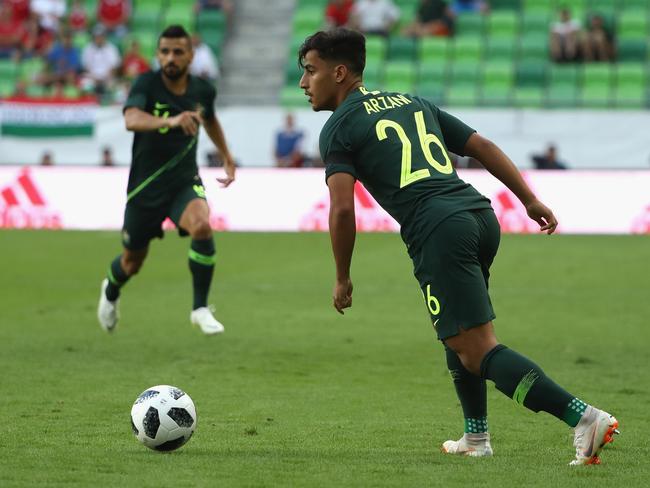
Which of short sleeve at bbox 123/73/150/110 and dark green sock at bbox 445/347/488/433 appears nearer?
dark green sock at bbox 445/347/488/433

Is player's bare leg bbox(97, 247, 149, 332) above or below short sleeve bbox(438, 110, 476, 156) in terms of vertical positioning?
below

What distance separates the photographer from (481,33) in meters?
28.4

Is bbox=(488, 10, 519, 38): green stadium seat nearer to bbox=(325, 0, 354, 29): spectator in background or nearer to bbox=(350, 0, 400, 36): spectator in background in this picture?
bbox=(350, 0, 400, 36): spectator in background

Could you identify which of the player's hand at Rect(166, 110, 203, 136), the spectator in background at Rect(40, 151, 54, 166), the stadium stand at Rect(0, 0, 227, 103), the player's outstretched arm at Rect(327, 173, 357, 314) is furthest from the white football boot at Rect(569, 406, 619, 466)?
the stadium stand at Rect(0, 0, 227, 103)

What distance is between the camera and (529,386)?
5695 mm

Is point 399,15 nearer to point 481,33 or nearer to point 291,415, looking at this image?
point 481,33

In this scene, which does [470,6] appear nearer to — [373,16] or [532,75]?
[373,16]

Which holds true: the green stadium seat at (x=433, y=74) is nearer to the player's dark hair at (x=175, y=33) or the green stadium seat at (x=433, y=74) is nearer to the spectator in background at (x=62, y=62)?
the spectator in background at (x=62, y=62)

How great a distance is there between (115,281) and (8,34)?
20049mm

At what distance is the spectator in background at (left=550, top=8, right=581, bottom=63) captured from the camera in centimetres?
2667

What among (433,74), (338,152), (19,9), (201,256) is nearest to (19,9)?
(19,9)

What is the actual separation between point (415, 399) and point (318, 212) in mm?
13061

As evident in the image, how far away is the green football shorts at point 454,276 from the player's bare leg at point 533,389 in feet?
0.23

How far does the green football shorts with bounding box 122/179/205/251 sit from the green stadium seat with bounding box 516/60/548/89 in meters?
17.0
